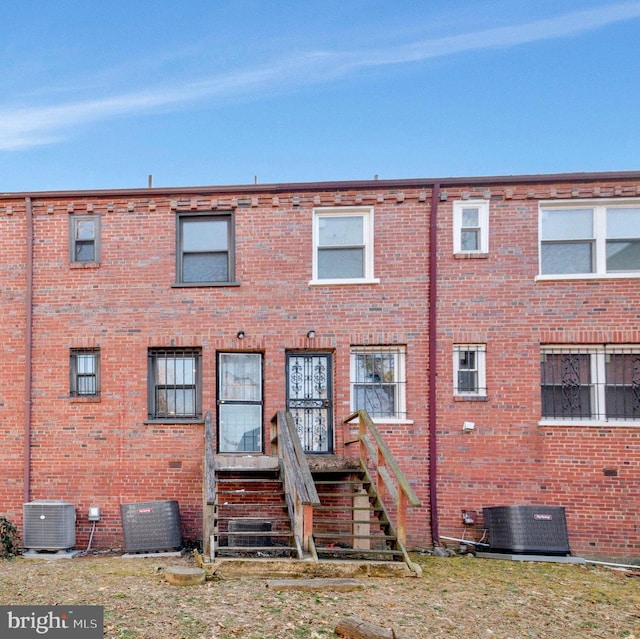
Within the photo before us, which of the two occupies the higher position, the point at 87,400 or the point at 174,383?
the point at 174,383

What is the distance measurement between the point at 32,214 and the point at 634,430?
10.9 metres

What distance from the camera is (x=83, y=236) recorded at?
420 inches

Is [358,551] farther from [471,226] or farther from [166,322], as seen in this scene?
[471,226]

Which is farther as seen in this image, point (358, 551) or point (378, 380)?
point (378, 380)

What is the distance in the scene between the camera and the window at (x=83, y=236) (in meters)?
10.6

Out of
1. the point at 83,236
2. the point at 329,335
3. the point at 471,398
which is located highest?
the point at 83,236

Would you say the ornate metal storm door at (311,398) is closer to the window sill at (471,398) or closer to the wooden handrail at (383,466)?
the wooden handrail at (383,466)

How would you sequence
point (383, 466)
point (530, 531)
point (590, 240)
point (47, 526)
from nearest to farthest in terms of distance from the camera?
point (383, 466) → point (530, 531) → point (47, 526) → point (590, 240)

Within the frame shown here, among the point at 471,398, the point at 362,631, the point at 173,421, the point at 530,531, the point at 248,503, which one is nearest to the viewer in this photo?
the point at 362,631

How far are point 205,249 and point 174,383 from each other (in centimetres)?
241

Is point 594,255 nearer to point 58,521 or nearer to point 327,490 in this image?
point 327,490

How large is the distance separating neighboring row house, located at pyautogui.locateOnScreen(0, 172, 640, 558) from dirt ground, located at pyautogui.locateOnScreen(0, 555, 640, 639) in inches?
73.3

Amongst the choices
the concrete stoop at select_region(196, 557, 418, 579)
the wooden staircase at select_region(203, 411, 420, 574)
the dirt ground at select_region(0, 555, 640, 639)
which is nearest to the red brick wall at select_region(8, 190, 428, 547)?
the wooden staircase at select_region(203, 411, 420, 574)

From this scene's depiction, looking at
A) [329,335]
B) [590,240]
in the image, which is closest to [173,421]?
[329,335]
